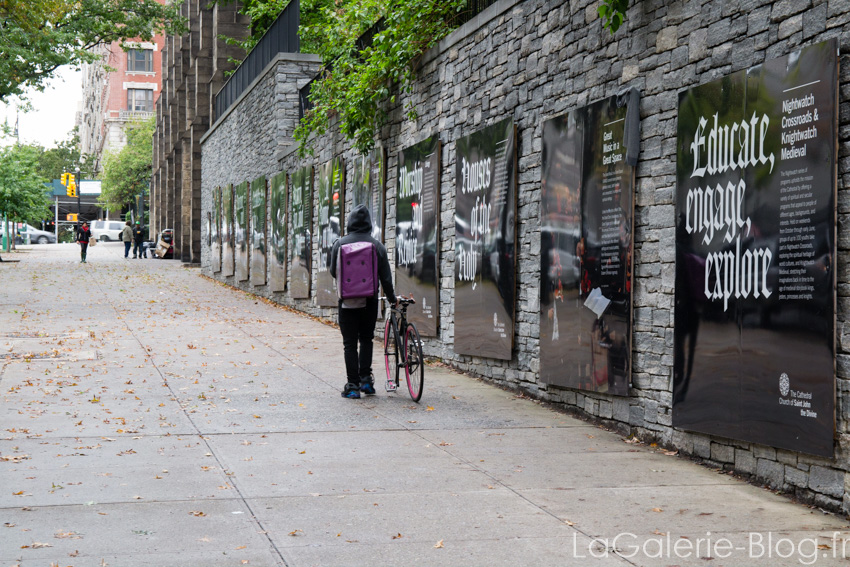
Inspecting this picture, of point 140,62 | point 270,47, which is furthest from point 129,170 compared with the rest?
point 270,47

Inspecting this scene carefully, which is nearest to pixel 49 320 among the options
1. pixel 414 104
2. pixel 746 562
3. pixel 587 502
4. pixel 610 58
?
pixel 414 104

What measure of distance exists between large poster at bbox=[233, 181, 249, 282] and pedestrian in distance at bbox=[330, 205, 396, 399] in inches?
732

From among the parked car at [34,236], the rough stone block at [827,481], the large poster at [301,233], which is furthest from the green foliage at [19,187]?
the rough stone block at [827,481]

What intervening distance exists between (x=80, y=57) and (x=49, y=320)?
15.9m

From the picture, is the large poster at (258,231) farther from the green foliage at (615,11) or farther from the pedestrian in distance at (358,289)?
the green foliage at (615,11)

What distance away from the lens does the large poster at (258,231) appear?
25.7 m

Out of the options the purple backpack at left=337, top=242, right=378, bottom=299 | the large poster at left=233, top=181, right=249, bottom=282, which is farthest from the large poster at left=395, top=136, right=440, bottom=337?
the large poster at left=233, top=181, right=249, bottom=282

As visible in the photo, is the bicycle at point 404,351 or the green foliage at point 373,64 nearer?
the bicycle at point 404,351

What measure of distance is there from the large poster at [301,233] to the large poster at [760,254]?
13.9 m

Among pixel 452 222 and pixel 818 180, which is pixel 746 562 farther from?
pixel 452 222

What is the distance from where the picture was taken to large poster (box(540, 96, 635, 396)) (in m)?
8.50

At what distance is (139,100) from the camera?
100312 mm

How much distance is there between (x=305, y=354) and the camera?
14070 millimetres

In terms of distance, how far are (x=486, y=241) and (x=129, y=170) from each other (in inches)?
3069
